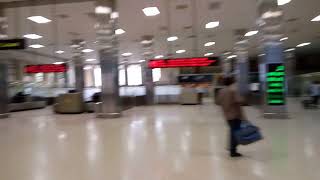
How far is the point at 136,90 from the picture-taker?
2367 cm

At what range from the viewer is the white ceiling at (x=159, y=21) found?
14.5 metres

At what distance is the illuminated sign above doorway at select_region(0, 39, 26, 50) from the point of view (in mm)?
13016

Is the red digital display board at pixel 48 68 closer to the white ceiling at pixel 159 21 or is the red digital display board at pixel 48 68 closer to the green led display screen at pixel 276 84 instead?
the white ceiling at pixel 159 21

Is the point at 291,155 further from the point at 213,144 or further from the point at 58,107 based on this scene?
the point at 58,107

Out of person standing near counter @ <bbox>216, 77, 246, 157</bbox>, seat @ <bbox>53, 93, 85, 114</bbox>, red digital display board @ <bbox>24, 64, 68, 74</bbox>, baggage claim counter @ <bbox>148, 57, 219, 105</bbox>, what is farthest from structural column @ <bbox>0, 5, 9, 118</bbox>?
person standing near counter @ <bbox>216, 77, 246, 157</bbox>

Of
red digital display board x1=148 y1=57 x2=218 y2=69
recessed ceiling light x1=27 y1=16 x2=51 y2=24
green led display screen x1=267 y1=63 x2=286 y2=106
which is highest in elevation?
recessed ceiling light x1=27 y1=16 x2=51 y2=24

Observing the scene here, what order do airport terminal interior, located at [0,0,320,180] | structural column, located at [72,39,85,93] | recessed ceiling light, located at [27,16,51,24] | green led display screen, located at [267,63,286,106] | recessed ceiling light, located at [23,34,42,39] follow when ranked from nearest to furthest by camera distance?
airport terminal interior, located at [0,0,320,180], green led display screen, located at [267,63,286,106], recessed ceiling light, located at [27,16,51,24], recessed ceiling light, located at [23,34,42,39], structural column, located at [72,39,85,93]

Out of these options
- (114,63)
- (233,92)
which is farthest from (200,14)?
(233,92)

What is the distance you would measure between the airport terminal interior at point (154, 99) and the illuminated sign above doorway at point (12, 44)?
0.04 m

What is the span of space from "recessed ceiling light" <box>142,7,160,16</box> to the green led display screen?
5.89 meters

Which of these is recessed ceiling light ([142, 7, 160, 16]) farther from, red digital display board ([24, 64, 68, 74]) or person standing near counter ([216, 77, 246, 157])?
person standing near counter ([216, 77, 246, 157])

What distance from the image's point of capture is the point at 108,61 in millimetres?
13727

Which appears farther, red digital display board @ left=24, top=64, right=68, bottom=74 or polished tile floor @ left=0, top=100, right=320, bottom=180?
red digital display board @ left=24, top=64, right=68, bottom=74

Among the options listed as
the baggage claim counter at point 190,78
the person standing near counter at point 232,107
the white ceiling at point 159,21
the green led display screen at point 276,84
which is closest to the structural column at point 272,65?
the green led display screen at point 276,84
